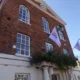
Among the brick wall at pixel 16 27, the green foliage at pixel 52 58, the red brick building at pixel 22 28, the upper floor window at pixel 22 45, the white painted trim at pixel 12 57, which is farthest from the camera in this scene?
the upper floor window at pixel 22 45

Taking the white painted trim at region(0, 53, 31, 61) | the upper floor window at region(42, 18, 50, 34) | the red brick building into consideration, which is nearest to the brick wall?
the red brick building

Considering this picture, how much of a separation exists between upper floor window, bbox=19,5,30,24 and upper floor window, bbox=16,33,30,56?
187 centimetres

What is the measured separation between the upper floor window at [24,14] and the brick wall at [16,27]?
35 cm

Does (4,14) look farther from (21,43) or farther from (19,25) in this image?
(21,43)

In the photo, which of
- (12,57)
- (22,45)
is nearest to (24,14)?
(22,45)

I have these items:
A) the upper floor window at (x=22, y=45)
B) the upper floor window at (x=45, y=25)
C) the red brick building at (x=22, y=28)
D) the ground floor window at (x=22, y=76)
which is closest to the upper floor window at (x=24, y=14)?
the red brick building at (x=22, y=28)

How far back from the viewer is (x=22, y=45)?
1030 centimetres

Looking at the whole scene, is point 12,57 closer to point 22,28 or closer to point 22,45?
point 22,45

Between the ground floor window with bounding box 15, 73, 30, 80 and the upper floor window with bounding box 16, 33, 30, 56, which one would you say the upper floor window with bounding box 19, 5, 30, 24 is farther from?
the ground floor window with bounding box 15, 73, 30, 80

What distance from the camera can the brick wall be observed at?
9039mm

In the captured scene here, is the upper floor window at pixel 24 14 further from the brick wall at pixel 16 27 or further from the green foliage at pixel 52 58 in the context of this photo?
the green foliage at pixel 52 58

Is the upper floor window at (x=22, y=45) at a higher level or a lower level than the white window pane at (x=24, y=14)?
lower

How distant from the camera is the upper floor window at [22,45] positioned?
987cm

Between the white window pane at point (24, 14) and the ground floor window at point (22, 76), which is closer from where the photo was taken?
the ground floor window at point (22, 76)
